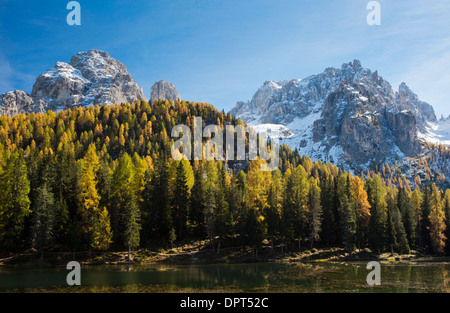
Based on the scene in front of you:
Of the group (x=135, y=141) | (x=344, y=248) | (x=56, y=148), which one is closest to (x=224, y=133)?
(x=135, y=141)

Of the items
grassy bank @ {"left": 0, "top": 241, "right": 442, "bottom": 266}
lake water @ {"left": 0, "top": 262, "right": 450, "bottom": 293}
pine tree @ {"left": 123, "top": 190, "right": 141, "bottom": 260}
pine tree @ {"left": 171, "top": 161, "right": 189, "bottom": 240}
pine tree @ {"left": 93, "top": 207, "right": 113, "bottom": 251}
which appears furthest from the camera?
pine tree @ {"left": 171, "top": 161, "right": 189, "bottom": 240}

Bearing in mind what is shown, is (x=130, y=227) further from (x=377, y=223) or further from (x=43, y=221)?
(x=377, y=223)

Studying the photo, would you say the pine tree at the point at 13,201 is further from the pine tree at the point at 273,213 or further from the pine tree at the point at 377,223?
the pine tree at the point at 377,223

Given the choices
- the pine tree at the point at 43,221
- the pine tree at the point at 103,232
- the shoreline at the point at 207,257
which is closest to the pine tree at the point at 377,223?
the shoreline at the point at 207,257

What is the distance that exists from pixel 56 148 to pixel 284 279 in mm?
117636

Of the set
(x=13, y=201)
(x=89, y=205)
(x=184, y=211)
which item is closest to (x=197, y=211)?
(x=184, y=211)

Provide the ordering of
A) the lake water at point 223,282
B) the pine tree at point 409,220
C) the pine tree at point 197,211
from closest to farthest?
the lake water at point 223,282 < the pine tree at point 197,211 < the pine tree at point 409,220

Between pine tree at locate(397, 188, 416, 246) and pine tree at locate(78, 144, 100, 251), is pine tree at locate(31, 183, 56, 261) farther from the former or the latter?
pine tree at locate(397, 188, 416, 246)

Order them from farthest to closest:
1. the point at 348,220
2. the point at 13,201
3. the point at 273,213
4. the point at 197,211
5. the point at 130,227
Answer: the point at 197,211 < the point at 348,220 < the point at 273,213 < the point at 130,227 < the point at 13,201

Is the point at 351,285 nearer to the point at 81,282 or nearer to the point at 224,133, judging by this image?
the point at 81,282

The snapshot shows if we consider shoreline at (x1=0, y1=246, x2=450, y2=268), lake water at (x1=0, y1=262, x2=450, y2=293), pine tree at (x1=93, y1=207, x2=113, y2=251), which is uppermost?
pine tree at (x1=93, y1=207, x2=113, y2=251)

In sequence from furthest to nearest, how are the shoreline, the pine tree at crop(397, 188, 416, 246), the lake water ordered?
the pine tree at crop(397, 188, 416, 246), the shoreline, the lake water

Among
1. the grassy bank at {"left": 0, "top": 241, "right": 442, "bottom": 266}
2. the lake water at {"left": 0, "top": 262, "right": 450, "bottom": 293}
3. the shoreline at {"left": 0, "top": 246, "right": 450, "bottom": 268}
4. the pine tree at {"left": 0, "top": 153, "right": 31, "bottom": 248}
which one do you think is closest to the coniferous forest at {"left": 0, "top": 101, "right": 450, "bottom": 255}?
the pine tree at {"left": 0, "top": 153, "right": 31, "bottom": 248}

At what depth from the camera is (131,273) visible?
44.7m
